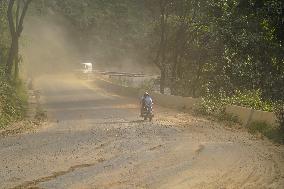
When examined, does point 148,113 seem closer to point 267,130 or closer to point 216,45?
point 267,130

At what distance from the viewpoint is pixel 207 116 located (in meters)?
27.9

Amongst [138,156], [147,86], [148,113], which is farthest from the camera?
[147,86]

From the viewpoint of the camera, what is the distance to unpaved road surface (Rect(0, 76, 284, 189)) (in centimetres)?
1185

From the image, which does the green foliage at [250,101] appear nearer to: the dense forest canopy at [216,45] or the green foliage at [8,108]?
the dense forest canopy at [216,45]

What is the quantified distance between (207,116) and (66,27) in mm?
80950

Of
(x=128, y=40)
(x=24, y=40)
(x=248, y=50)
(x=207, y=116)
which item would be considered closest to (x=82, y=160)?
(x=207, y=116)

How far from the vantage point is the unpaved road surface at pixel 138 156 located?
11852 mm

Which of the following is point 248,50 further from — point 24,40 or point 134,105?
point 24,40

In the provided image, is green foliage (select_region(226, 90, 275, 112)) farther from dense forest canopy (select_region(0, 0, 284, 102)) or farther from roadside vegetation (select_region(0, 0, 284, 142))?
dense forest canopy (select_region(0, 0, 284, 102))

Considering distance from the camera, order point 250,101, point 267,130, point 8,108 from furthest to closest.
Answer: point 250,101 < point 8,108 < point 267,130

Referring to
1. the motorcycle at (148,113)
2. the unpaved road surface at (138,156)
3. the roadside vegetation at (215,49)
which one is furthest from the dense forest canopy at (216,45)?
the motorcycle at (148,113)

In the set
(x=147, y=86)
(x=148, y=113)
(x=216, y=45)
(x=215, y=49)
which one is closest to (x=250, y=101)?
(x=148, y=113)

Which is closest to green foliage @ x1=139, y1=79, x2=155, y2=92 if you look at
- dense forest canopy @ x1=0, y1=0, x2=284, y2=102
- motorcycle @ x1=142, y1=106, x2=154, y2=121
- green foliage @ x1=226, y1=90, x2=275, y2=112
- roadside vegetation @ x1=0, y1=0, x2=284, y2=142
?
roadside vegetation @ x1=0, y1=0, x2=284, y2=142

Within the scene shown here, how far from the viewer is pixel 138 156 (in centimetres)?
1516
